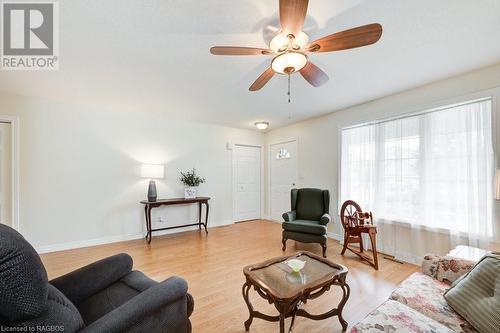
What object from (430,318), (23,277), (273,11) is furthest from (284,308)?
(273,11)

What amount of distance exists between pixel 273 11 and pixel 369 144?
2681 mm

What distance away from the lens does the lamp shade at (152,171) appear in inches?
151

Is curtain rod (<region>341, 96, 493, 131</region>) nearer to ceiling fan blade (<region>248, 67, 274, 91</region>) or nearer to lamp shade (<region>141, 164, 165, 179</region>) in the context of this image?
ceiling fan blade (<region>248, 67, 274, 91</region>)

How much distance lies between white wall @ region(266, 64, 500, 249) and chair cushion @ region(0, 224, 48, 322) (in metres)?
3.06

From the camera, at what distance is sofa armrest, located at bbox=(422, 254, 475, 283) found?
1528 millimetres

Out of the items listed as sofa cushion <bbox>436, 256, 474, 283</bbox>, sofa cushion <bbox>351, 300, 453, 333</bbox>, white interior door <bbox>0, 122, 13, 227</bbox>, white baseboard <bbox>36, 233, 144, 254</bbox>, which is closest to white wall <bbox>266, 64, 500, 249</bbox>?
sofa cushion <bbox>436, 256, 474, 283</bbox>

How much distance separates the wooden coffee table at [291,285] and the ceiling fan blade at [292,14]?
1752 mm

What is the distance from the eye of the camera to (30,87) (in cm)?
281

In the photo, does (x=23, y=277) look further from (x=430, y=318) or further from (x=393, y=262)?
(x=393, y=262)

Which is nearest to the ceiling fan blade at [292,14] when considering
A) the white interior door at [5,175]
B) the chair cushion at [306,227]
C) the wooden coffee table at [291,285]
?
the wooden coffee table at [291,285]

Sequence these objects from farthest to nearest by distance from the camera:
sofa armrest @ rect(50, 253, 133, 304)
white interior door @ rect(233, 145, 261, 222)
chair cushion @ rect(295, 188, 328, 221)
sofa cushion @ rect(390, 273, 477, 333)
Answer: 1. white interior door @ rect(233, 145, 261, 222)
2. chair cushion @ rect(295, 188, 328, 221)
3. sofa armrest @ rect(50, 253, 133, 304)
4. sofa cushion @ rect(390, 273, 477, 333)

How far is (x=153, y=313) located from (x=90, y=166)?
3410 mm

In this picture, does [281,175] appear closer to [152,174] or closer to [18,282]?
[152,174]

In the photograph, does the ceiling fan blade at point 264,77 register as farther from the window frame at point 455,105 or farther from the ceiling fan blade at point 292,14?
the window frame at point 455,105
